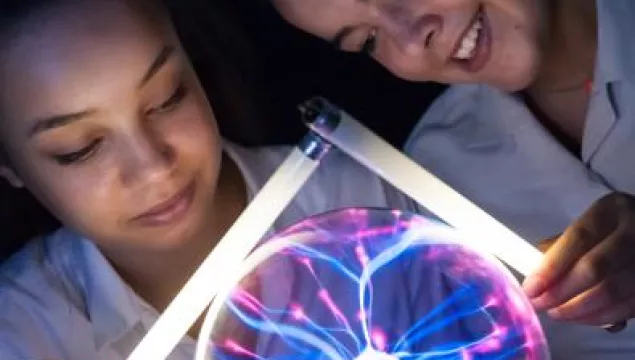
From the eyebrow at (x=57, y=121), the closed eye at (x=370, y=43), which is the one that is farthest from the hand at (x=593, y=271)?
the eyebrow at (x=57, y=121)

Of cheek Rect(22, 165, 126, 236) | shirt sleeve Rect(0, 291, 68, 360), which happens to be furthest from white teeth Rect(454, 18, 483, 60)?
shirt sleeve Rect(0, 291, 68, 360)

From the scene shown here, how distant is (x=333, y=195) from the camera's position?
113cm

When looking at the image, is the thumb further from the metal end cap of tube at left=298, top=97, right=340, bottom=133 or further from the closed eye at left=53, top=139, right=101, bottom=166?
the closed eye at left=53, top=139, right=101, bottom=166

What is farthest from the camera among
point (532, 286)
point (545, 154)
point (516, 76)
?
point (545, 154)

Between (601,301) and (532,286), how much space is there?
0.21 feet

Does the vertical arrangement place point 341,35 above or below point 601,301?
above

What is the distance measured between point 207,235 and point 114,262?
0.10 meters

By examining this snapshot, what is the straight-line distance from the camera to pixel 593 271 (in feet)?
2.65

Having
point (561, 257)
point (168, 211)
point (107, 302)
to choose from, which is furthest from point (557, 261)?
point (107, 302)

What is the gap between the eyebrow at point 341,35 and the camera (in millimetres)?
1006

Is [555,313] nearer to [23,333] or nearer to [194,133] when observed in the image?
[194,133]

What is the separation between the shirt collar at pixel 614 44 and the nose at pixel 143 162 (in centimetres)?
43

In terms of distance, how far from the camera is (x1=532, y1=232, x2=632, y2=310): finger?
0.80m

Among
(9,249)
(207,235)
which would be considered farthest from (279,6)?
(9,249)
